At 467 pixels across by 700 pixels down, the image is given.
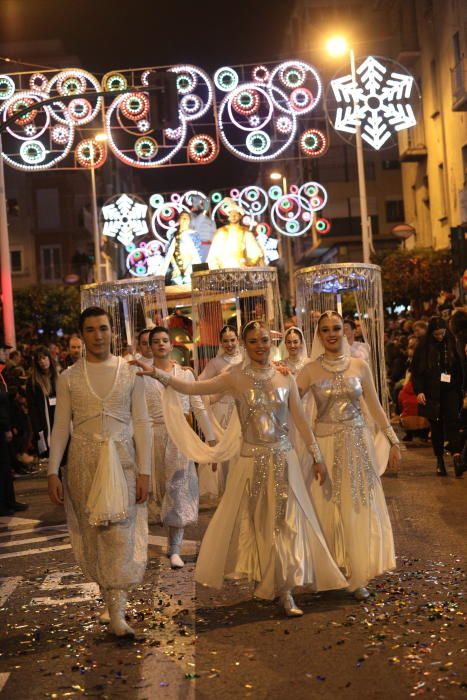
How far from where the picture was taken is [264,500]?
7.33 meters

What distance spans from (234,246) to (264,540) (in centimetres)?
1166

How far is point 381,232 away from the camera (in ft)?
205

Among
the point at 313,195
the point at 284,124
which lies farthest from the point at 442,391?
the point at 313,195

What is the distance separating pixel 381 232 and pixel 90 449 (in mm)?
56722

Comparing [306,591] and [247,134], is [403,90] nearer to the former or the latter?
[247,134]

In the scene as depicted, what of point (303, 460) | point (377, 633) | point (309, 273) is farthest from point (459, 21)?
point (377, 633)

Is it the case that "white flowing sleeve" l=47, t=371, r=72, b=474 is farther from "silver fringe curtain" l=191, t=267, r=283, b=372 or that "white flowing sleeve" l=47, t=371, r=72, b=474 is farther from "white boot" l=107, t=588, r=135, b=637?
"silver fringe curtain" l=191, t=267, r=283, b=372

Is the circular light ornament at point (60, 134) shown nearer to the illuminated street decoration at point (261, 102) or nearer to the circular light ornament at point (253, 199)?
the illuminated street decoration at point (261, 102)

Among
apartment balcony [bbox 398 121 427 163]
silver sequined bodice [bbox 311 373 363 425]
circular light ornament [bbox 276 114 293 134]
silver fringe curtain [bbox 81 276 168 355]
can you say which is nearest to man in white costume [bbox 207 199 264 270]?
silver fringe curtain [bbox 81 276 168 355]

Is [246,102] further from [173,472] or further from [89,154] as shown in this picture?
[173,472]

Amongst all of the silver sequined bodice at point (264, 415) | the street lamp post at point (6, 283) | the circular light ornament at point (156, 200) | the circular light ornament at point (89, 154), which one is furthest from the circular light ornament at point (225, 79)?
the circular light ornament at point (156, 200)

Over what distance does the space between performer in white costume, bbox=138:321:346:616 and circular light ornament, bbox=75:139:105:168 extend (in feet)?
51.4

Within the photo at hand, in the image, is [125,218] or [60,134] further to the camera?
[125,218]

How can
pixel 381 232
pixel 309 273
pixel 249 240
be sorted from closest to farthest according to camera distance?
pixel 309 273 → pixel 249 240 → pixel 381 232
